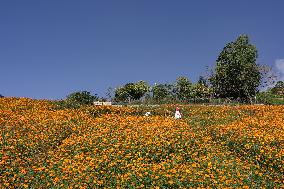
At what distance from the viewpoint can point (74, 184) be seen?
13828mm

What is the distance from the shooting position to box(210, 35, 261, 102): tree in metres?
76.6

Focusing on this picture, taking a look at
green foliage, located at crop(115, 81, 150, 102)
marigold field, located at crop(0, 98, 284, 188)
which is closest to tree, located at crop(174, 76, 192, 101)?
green foliage, located at crop(115, 81, 150, 102)

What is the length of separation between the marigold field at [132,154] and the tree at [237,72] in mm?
51746

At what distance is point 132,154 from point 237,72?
2485 inches

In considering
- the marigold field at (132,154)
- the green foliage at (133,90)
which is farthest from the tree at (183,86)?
the marigold field at (132,154)

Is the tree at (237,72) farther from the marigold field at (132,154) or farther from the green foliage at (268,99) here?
the marigold field at (132,154)

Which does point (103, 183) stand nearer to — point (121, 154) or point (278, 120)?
point (121, 154)

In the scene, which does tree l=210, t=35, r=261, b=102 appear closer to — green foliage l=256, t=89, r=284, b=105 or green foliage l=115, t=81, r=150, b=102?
green foliage l=256, t=89, r=284, b=105

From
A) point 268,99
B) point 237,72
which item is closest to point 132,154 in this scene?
point 268,99

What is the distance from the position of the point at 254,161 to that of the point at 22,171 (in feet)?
28.4

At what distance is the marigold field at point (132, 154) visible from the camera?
1416cm

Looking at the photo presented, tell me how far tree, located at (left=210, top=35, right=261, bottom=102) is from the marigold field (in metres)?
51.7

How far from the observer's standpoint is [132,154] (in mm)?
17203

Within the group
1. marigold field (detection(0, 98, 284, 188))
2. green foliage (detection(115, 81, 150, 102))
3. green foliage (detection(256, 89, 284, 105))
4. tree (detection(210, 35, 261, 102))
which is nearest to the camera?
marigold field (detection(0, 98, 284, 188))
